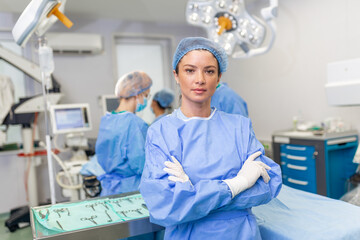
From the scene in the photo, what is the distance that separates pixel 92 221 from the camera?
1313mm

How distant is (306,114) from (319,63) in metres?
0.61

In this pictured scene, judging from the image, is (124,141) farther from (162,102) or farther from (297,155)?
(297,155)

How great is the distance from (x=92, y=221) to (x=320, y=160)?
2.42 metres

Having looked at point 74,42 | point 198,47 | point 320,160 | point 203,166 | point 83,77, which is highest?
point 74,42

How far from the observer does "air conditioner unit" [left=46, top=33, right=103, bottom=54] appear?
404 cm

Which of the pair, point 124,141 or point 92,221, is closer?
point 92,221

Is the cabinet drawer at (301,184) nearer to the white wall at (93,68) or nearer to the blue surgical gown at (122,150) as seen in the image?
the blue surgical gown at (122,150)

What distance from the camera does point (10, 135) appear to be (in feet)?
13.7

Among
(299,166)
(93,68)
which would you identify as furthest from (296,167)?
(93,68)

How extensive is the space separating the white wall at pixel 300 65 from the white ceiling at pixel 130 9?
1112 millimetres

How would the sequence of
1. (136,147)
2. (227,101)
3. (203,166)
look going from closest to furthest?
(203,166) < (136,147) < (227,101)

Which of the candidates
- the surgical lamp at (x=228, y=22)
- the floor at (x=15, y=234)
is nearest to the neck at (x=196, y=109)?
the surgical lamp at (x=228, y=22)

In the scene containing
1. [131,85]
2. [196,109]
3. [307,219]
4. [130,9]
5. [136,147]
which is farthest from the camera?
[130,9]

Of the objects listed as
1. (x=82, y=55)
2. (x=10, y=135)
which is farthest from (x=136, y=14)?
(x=10, y=135)
